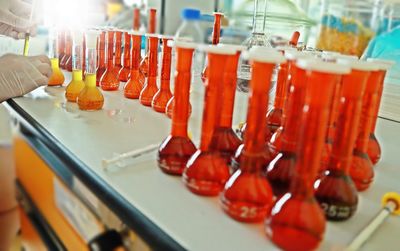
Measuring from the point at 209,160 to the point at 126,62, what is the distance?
79 centimetres

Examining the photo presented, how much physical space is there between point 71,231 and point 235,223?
447mm

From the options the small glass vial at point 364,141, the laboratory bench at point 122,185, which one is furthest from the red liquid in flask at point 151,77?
the small glass vial at point 364,141

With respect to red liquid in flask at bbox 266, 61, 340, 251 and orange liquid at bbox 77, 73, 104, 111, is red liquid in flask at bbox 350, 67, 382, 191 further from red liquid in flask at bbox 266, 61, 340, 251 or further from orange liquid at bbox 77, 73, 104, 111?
orange liquid at bbox 77, 73, 104, 111

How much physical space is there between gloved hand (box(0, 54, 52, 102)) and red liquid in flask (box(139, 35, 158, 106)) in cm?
33

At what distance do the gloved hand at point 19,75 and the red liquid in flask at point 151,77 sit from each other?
1.08 ft

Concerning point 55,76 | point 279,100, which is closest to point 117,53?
point 55,76

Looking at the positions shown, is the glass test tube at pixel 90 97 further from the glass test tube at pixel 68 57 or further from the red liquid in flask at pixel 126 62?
the glass test tube at pixel 68 57

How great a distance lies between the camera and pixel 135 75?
1.20 m

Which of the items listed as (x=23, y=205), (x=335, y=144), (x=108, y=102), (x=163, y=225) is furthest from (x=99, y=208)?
(x=23, y=205)

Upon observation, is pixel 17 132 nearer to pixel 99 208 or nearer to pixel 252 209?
pixel 99 208

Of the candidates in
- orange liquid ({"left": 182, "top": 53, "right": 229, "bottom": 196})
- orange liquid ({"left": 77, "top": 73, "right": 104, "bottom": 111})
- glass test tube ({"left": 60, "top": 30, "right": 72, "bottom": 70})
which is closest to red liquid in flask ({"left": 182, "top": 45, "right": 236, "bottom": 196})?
orange liquid ({"left": 182, "top": 53, "right": 229, "bottom": 196})

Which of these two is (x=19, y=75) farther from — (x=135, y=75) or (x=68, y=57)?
(x=68, y=57)

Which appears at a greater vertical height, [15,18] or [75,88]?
[15,18]

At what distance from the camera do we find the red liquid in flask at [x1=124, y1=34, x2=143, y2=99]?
1.16 meters
